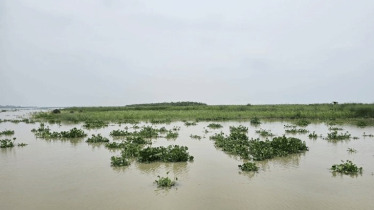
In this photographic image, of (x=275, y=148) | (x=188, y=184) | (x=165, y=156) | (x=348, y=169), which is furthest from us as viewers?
(x=275, y=148)

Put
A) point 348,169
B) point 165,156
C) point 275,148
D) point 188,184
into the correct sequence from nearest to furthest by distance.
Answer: point 188,184, point 348,169, point 165,156, point 275,148

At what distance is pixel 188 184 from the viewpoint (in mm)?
8055

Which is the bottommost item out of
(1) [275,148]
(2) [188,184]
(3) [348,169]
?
(2) [188,184]

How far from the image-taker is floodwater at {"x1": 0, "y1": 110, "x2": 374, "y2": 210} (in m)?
6.56

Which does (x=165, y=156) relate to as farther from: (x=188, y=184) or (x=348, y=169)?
(x=348, y=169)

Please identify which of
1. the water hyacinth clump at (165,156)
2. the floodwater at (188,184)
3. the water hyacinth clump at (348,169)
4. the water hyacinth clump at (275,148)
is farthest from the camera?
the water hyacinth clump at (275,148)

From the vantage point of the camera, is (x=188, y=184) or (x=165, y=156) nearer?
(x=188, y=184)

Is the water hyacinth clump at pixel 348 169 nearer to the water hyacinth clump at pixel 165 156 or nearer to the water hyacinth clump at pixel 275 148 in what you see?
the water hyacinth clump at pixel 275 148

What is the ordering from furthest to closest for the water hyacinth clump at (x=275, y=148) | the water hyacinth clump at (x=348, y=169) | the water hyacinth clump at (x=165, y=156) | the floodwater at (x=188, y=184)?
the water hyacinth clump at (x=275, y=148)
the water hyacinth clump at (x=165, y=156)
the water hyacinth clump at (x=348, y=169)
the floodwater at (x=188, y=184)

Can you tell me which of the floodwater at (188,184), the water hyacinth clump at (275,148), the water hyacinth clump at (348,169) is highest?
the water hyacinth clump at (275,148)

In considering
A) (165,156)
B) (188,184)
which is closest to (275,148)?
(165,156)

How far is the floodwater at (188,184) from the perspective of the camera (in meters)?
6.56

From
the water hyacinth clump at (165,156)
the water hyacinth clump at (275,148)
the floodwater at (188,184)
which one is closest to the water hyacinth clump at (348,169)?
the floodwater at (188,184)

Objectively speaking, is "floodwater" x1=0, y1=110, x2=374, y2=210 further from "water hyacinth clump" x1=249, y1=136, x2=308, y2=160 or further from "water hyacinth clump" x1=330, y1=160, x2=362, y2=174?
"water hyacinth clump" x1=249, y1=136, x2=308, y2=160
